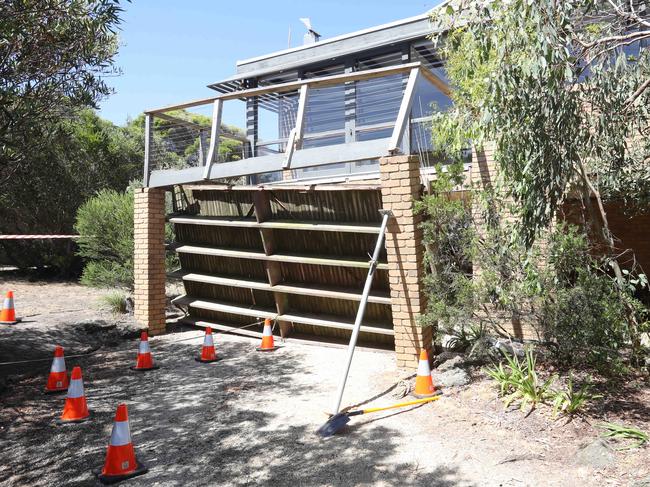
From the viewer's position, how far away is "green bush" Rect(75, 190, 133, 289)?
11.6m

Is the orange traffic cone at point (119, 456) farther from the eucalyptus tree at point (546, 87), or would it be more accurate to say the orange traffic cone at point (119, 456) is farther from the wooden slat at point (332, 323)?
the eucalyptus tree at point (546, 87)

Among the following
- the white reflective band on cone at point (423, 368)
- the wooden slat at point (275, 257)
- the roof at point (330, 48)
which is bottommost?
the white reflective band on cone at point (423, 368)

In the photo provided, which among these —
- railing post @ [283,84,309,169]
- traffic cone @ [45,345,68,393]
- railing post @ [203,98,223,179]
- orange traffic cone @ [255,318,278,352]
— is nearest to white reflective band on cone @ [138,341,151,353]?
traffic cone @ [45,345,68,393]

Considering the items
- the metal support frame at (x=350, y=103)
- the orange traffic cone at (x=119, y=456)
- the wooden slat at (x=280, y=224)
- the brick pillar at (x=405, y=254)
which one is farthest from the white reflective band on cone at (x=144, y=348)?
the metal support frame at (x=350, y=103)

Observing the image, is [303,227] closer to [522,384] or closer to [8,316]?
[522,384]

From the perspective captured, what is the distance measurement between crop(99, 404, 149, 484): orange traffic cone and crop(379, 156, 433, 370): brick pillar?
352 cm

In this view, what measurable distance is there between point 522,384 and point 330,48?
35.0 feet

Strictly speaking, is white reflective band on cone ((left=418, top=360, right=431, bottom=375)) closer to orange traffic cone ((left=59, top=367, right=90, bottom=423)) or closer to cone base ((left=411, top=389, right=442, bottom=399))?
cone base ((left=411, top=389, right=442, bottom=399))

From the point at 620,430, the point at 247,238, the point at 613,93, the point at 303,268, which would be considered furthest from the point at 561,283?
the point at 247,238

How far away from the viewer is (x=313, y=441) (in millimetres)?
4758

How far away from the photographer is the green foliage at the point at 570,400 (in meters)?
4.87

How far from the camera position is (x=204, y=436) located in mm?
4984

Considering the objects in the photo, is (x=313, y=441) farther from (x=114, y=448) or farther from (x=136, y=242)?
(x=136, y=242)

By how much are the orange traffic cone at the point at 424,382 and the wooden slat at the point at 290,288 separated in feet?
4.25
